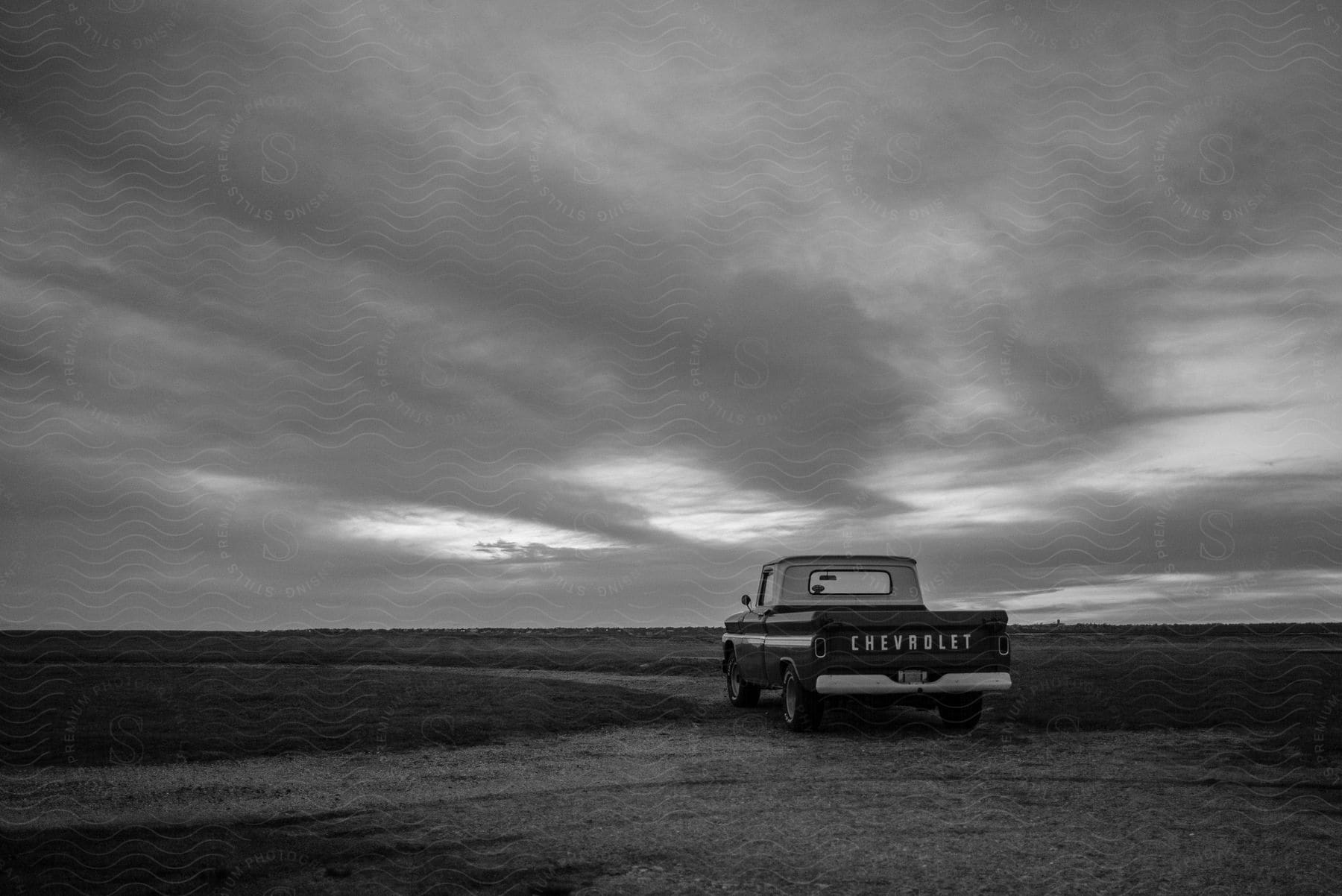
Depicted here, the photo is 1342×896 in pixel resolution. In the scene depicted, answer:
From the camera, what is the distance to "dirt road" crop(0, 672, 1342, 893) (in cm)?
563

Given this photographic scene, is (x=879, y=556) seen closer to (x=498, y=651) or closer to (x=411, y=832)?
(x=411, y=832)

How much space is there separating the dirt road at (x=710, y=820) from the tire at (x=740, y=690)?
12.2 feet

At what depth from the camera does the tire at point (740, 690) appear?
1505cm

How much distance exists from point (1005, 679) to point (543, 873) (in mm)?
7608

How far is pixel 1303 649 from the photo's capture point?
3272 cm

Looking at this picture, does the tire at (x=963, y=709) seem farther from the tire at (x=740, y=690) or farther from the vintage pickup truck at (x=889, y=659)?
the tire at (x=740, y=690)

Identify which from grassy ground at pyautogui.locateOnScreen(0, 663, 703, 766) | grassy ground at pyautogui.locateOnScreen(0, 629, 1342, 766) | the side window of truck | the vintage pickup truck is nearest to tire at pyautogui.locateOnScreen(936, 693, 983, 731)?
the vintage pickup truck

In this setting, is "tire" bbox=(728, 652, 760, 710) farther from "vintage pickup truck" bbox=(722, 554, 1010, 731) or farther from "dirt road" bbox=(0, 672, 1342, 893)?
"dirt road" bbox=(0, 672, 1342, 893)

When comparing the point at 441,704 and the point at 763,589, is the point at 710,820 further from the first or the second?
the point at 441,704

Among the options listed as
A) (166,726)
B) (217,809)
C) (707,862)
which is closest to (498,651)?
(166,726)

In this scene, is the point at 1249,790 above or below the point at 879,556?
below

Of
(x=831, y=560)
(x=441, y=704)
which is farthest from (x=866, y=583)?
(x=441, y=704)

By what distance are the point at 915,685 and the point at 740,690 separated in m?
4.14

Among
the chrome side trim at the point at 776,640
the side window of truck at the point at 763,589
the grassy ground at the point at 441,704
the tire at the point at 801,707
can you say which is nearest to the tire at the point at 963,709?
the grassy ground at the point at 441,704
